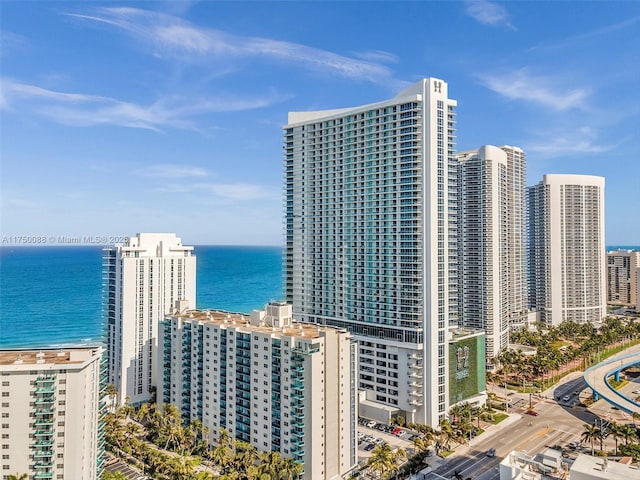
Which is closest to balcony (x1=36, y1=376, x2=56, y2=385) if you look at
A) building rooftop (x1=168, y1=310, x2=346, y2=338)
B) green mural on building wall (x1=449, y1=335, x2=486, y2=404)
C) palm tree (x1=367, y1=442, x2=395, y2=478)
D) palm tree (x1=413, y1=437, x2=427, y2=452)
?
building rooftop (x1=168, y1=310, x2=346, y2=338)

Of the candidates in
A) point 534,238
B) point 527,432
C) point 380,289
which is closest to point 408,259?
point 380,289

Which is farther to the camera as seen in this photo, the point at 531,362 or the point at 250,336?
the point at 531,362

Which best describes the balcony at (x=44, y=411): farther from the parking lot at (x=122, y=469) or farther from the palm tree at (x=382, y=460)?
the palm tree at (x=382, y=460)

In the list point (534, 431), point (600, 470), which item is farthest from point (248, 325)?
point (534, 431)

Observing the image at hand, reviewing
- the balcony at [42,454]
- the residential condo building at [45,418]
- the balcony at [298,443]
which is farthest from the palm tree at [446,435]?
the balcony at [42,454]

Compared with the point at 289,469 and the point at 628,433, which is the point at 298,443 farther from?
the point at 628,433

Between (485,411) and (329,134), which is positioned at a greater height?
(329,134)

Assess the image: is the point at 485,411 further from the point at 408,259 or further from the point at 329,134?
the point at 329,134
